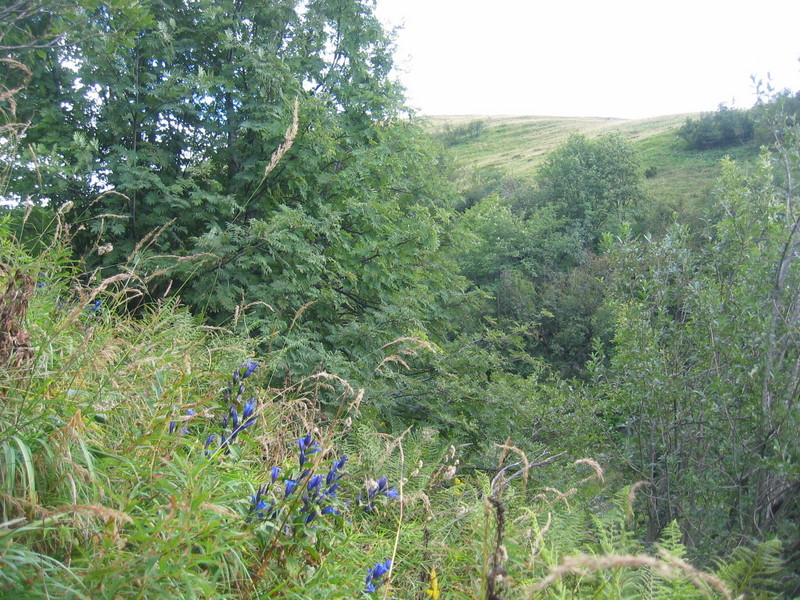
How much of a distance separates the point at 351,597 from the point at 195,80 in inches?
226

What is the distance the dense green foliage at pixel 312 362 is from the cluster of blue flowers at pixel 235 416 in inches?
1.3

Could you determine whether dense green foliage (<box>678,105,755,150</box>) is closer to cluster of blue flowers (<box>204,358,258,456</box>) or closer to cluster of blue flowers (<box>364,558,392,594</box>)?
cluster of blue flowers (<box>204,358,258,456</box>)

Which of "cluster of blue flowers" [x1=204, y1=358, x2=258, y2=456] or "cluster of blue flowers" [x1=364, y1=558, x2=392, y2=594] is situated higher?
"cluster of blue flowers" [x1=204, y1=358, x2=258, y2=456]

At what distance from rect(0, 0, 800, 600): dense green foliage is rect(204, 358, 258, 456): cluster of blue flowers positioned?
32mm

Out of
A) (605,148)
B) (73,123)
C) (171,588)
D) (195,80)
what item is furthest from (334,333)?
(605,148)

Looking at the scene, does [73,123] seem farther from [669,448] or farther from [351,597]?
[669,448]

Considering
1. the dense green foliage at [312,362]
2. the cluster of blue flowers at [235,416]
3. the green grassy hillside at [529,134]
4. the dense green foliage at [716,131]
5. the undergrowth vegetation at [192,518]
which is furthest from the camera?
the green grassy hillside at [529,134]

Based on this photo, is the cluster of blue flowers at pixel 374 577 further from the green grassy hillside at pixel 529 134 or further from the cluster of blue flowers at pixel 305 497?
the green grassy hillside at pixel 529 134

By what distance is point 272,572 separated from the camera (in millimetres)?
1964

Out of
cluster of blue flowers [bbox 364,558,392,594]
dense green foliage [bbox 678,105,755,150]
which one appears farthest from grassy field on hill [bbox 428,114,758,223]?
cluster of blue flowers [bbox 364,558,392,594]

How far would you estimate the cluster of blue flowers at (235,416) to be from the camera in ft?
7.47

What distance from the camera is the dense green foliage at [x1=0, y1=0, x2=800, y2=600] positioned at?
6.17 feet

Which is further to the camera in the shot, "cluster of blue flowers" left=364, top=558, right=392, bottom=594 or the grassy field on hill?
the grassy field on hill

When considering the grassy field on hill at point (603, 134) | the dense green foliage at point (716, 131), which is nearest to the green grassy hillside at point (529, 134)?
the grassy field on hill at point (603, 134)
